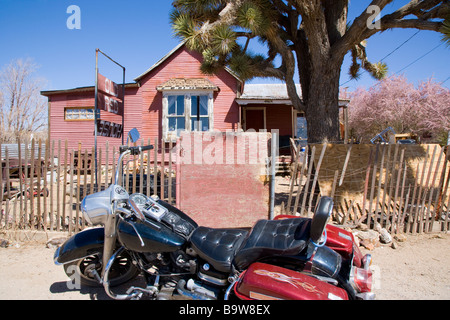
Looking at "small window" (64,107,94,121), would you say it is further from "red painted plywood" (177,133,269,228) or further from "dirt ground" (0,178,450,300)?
"red painted plywood" (177,133,269,228)

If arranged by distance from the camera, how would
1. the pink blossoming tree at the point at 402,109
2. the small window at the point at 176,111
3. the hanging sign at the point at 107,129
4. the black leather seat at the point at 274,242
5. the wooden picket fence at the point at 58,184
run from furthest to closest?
1. the pink blossoming tree at the point at 402,109
2. the small window at the point at 176,111
3. the hanging sign at the point at 107,129
4. the wooden picket fence at the point at 58,184
5. the black leather seat at the point at 274,242

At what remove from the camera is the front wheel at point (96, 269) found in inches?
120

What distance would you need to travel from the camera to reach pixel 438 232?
5.04 meters

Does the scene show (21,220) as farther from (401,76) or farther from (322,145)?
(401,76)

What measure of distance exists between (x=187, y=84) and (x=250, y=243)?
1125cm

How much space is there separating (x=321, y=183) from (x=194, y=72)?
31.9ft

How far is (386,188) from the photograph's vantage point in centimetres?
495

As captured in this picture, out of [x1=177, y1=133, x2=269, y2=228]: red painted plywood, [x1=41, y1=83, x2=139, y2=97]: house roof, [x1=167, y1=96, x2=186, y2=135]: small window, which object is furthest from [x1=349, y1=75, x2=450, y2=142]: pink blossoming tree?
[x1=177, y1=133, x2=269, y2=228]: red painted plywood

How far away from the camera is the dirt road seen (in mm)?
3133

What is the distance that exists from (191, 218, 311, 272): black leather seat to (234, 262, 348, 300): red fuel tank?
13 centimetres

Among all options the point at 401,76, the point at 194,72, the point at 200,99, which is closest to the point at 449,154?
the point at 200,99

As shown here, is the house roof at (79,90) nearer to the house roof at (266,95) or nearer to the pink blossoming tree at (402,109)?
the house roof at (266,95)

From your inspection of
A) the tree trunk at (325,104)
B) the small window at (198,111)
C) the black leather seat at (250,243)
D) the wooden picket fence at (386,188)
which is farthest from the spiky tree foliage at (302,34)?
the small window at (198,111)

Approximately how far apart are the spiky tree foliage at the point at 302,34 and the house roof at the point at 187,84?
470cm
